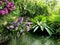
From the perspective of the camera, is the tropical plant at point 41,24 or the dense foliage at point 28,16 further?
the tropical plant at point 41,24

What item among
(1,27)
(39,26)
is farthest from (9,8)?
(39,26)

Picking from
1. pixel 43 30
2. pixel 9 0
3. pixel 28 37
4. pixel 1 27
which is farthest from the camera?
pixel 43 30

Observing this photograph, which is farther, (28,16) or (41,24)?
(28,16)

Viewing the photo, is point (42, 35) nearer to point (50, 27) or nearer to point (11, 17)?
point (50, 27)

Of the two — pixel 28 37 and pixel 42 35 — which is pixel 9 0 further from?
pixel 42 35

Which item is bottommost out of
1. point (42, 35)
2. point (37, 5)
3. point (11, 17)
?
point (42, 35)

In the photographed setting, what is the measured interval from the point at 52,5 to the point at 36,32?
1602 mm

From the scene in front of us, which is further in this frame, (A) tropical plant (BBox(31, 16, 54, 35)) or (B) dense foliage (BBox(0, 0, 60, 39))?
(A) tropical plant (BBox(31, 16, 54, 35))

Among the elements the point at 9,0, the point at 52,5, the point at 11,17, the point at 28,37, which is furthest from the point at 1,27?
the point at 52,5

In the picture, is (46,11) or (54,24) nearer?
(54,24)

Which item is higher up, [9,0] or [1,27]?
[9,0]

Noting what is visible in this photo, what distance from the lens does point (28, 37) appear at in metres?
4.73

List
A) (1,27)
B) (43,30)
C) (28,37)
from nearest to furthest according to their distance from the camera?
(1,27)
(28,37)
(43,30)

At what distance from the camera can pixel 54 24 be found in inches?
202
